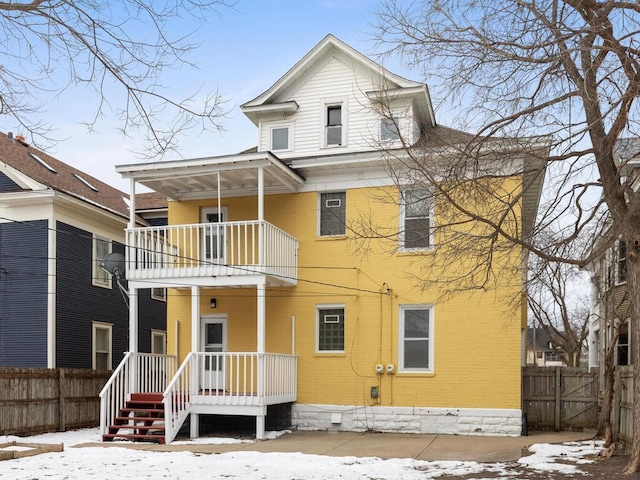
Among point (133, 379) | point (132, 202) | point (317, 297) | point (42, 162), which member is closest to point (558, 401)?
point (317, 297)

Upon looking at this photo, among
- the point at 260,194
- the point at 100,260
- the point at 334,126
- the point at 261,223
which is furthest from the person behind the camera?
the point at 100,260

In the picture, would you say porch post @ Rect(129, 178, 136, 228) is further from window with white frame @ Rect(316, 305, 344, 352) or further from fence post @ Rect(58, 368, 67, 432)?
window with white frame @ Rect(316, 305, 344, 352)

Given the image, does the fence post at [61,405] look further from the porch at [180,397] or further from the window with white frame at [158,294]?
the window with white frame at [158,294]

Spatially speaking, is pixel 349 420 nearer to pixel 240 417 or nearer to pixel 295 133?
pixel 240 417

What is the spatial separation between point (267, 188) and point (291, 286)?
8.18ft

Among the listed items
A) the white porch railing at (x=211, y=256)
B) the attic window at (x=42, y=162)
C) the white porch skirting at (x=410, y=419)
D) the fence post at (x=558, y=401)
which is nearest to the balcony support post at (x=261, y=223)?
the white porch railing at (x=211, y=256)

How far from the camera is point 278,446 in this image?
13297 mm

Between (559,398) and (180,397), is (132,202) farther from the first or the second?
(559,398)

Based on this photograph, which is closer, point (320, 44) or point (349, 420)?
point (349, 420)

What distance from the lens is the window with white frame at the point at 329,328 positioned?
16.3m

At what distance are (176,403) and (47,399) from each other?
372 centimetres

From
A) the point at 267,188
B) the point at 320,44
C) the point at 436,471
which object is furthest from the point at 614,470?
the point at 320,44

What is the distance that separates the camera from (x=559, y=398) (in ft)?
53.6

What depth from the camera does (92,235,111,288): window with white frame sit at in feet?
66.3
